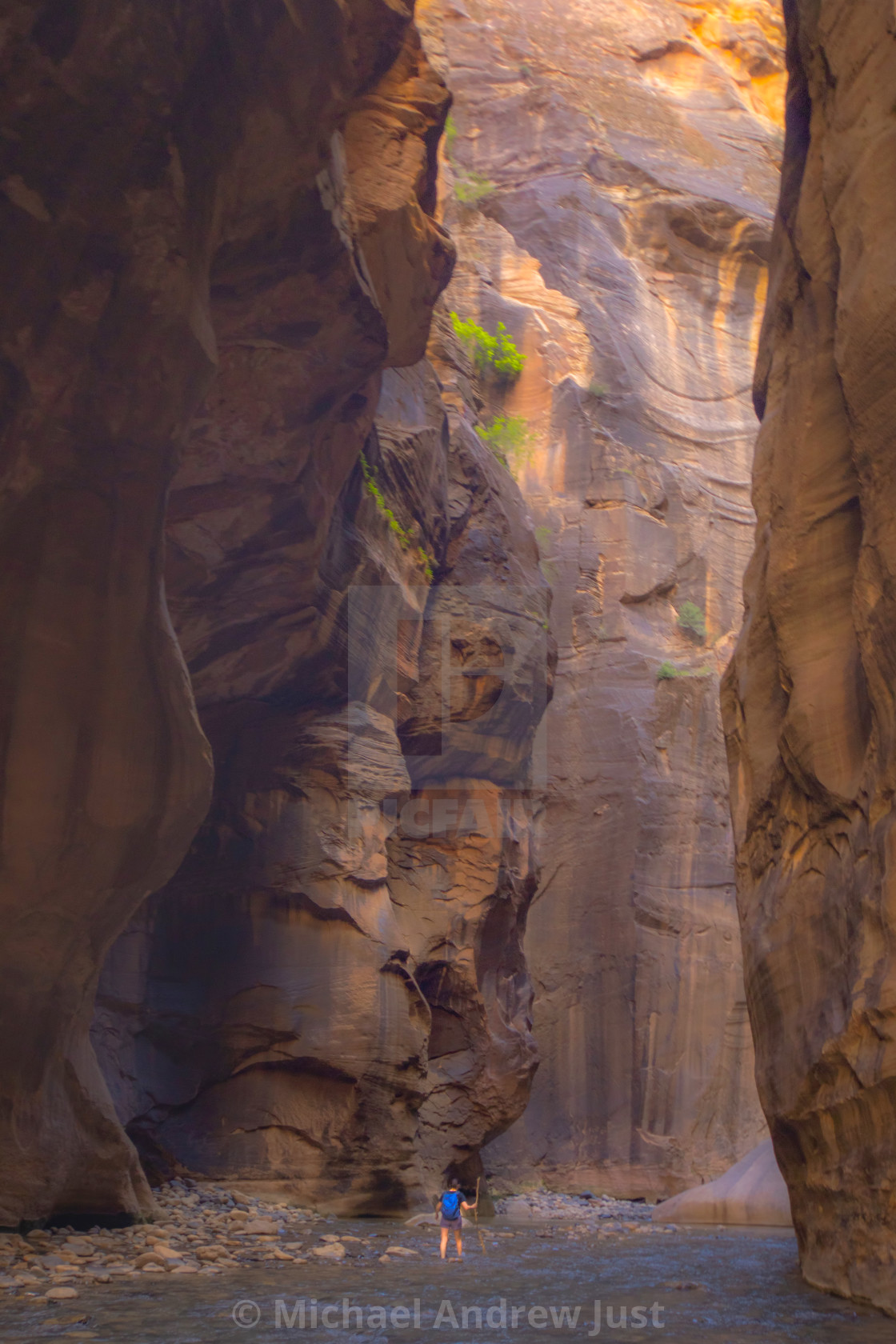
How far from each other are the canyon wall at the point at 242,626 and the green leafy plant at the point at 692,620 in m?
9.22

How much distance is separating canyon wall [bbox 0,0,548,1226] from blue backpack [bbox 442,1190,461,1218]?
9.22ft

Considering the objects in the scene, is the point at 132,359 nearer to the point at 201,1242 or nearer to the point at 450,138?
the point at 201,1242

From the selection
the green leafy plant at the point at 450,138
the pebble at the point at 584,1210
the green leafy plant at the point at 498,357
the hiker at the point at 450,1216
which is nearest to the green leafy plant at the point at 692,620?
the green leafy plant at the point at 498,357

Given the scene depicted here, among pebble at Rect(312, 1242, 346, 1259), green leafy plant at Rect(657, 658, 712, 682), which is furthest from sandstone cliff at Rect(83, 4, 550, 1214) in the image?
green leafy plant at Rect(657, 658, 712, 682)

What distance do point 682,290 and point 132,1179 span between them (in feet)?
88.5

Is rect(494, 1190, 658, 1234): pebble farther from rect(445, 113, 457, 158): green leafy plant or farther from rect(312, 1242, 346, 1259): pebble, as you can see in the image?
rect(445, 113, 457, 158): green leafy plant

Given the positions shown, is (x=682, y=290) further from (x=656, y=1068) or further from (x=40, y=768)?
(x=40, y=768)

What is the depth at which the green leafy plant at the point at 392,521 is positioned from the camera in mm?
14367

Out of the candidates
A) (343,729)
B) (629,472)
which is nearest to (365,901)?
(343,729)

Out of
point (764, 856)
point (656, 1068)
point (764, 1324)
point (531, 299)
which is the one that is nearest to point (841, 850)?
point (764, 856)

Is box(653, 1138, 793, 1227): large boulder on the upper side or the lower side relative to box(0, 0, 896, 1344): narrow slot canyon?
lower

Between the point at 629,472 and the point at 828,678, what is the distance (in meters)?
20.3

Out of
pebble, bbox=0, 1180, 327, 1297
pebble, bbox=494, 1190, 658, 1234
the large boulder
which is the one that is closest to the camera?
pebble, bbox=0, 1180, 327, 1297

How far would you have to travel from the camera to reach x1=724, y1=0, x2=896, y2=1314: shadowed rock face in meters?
6.36
